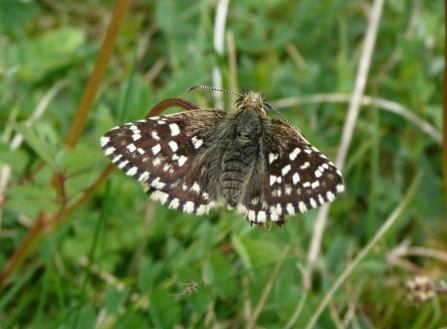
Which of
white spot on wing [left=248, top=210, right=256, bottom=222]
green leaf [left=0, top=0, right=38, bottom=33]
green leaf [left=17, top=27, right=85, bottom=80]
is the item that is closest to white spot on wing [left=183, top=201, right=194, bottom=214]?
white spot on wing [left=248, top=210, right=256, bottom=222]

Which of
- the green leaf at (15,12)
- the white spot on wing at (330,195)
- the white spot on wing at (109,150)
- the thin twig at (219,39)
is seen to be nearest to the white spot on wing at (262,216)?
the white spot on wing at (330,195)

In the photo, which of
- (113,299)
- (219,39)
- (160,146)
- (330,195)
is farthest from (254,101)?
(219,39)

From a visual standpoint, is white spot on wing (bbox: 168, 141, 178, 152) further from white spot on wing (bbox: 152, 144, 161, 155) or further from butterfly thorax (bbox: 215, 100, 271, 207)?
butterfly thorax (bbox: 215, 100, 271, 207)

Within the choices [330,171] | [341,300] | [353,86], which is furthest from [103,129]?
[353,86]

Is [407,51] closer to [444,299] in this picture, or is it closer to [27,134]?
[444,299]

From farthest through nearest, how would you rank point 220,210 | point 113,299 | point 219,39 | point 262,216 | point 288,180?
point 219,39 < point 220,210 < point 113,299 < point 288,180 < point 262,216

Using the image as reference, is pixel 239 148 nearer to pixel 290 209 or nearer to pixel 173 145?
pixel 173 145
